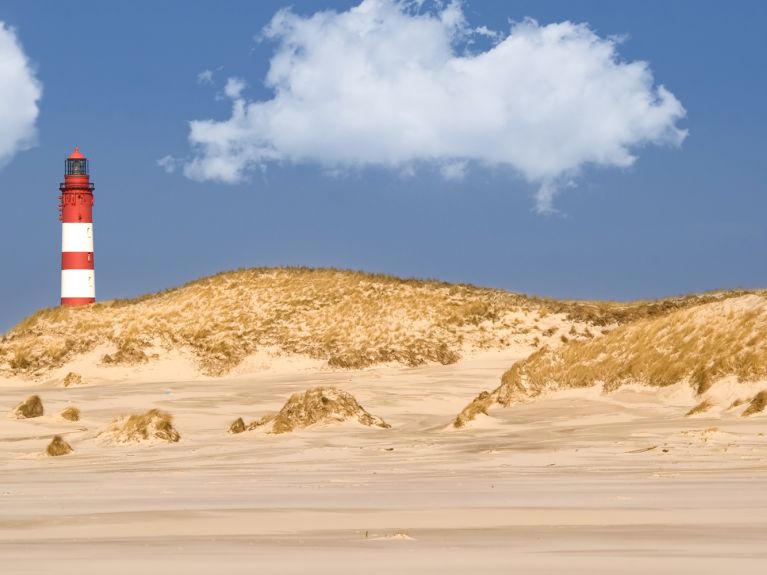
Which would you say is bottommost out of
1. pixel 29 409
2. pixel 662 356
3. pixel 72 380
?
pixel 29 409

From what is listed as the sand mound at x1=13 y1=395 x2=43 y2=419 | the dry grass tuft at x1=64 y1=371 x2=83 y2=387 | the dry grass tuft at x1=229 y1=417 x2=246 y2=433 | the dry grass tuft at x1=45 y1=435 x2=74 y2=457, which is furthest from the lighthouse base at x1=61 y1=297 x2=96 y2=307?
the dry grass tuft at x1=45 y1=435 x2=74 y2=457

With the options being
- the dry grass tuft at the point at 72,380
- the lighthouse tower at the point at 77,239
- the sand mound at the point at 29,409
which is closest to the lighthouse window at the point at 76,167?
the lighthouse tower at the point at 77,239

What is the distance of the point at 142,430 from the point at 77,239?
131 feet

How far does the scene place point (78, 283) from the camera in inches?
2392

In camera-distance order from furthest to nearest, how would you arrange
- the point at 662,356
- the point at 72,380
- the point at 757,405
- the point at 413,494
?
the point at 72,380 → the point at 662,356 → the point at 757,405 → the point at 413,494

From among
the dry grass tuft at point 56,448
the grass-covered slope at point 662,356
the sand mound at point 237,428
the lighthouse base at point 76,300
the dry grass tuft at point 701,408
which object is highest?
the lighthouse base at point 76,300

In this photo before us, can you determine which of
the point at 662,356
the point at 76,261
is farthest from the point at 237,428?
the point at 76,261

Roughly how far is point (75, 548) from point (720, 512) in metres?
4.54

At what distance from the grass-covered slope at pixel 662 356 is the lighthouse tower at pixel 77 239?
116 feet

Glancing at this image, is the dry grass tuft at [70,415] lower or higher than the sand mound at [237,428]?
higher

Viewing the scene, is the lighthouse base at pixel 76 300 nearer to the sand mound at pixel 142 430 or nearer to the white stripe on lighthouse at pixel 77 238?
the white stripe on lighthouse at pixel 77 238

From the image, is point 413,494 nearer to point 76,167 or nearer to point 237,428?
point 237,428

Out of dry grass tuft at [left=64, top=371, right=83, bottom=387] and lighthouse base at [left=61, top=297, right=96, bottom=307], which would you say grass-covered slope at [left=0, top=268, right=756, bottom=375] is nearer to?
dry grass tuft at [left=64, top=371, right=83, bottom=387]

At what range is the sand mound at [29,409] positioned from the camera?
29272 millimetres
